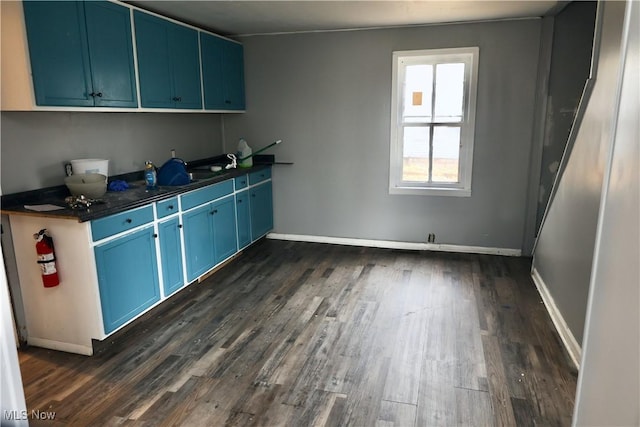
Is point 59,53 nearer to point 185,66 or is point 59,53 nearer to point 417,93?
point 185,66

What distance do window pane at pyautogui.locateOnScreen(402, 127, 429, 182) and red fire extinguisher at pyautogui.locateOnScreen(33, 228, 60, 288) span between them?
3.33 metres

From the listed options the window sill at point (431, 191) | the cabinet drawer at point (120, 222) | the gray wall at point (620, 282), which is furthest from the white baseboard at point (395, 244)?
the gray wall at point (620, 282)

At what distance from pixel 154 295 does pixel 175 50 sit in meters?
2.05

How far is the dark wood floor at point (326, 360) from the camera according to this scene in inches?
88.4

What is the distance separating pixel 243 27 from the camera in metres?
4.45

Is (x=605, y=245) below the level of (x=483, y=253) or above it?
above

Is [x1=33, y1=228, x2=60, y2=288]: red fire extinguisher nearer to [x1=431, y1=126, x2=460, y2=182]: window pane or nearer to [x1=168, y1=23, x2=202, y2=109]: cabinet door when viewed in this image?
[x1=168, y1=23, x2=202, y2=109]: cabinet door

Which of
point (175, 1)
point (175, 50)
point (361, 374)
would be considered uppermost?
point (175, 1)

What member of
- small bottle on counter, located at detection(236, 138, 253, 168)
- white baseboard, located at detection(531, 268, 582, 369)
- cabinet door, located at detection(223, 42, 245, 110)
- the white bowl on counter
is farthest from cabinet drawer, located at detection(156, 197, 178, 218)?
white baseboard, located at detection(531, 268, 582, 369)

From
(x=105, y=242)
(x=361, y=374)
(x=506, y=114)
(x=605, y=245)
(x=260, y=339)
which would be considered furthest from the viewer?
(x=506, y=114)

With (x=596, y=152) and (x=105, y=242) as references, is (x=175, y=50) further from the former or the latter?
(x=596, y=152)

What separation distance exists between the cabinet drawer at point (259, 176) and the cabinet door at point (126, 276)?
1.68 meters

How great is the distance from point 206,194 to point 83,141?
101cm

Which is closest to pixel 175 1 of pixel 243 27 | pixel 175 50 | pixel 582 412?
pixel 175 50
